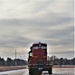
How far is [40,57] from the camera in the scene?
118ft

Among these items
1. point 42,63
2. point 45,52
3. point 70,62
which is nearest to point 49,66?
point 42,63

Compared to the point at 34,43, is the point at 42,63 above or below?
below

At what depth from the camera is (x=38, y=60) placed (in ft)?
116

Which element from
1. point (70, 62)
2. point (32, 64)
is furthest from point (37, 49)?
point (70, 62)

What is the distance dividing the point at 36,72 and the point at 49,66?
1.91 m

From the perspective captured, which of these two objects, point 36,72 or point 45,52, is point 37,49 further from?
point 36,72

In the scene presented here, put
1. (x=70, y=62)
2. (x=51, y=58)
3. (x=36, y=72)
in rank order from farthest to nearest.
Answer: (x=70, y=62)
(x=51, y=58)
(x=36, y=72)

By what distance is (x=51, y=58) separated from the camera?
118ft

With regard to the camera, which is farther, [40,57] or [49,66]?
[40,57]

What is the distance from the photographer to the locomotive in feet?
109

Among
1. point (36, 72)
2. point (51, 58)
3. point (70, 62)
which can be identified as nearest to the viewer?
point (36, 72)

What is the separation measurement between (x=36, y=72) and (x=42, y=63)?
1651 mm

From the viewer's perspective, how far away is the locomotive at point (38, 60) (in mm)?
33312

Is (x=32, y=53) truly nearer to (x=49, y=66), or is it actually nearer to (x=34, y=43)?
(x=34, y=43)
